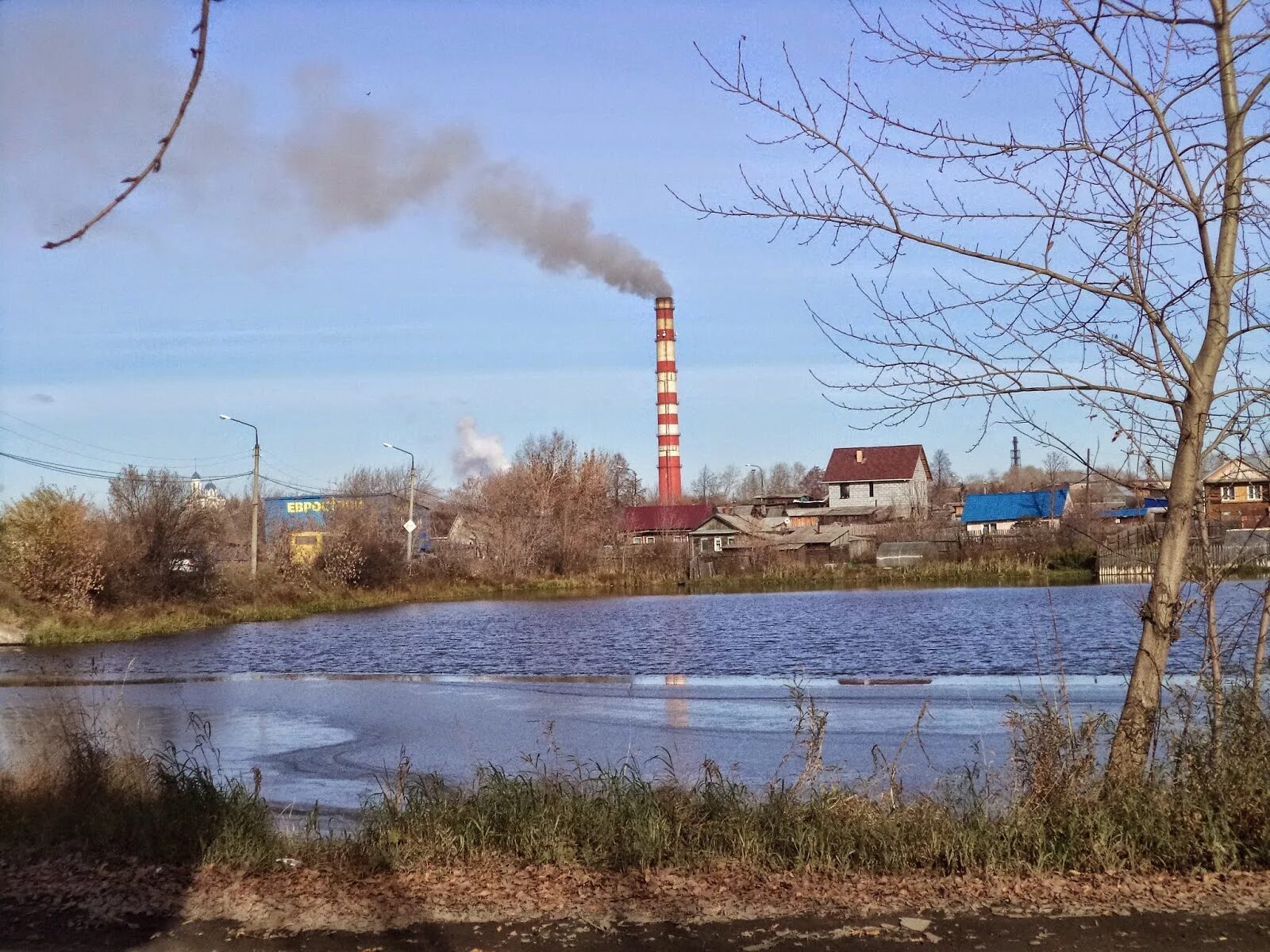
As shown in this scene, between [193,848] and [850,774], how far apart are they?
6760 millimetres

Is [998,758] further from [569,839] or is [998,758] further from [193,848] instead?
[193,848]

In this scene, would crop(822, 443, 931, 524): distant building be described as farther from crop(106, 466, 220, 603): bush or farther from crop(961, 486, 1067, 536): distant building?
crop(106, 466, 220, 603): bush

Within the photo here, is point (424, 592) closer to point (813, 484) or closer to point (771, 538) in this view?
point (771, 538)

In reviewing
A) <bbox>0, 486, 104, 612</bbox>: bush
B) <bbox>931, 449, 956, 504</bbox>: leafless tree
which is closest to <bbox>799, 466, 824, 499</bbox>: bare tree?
<bbox>931, 449, 956, 504</bbox>: leafless tree

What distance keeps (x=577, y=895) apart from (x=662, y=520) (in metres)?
81.0

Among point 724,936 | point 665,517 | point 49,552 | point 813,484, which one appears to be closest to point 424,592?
point 49,552

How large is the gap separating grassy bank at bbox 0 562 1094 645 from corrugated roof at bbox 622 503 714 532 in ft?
71.2

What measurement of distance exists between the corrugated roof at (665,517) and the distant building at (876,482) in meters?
9.91

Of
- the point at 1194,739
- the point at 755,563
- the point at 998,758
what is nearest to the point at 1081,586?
the point at 755,563

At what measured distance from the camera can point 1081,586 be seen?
47.6 metres

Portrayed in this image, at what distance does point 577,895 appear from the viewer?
600cm

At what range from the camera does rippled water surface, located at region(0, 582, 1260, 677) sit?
79.9 feet

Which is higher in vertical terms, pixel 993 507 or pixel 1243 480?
pixel 993 507

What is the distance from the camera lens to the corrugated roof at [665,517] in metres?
85.9
